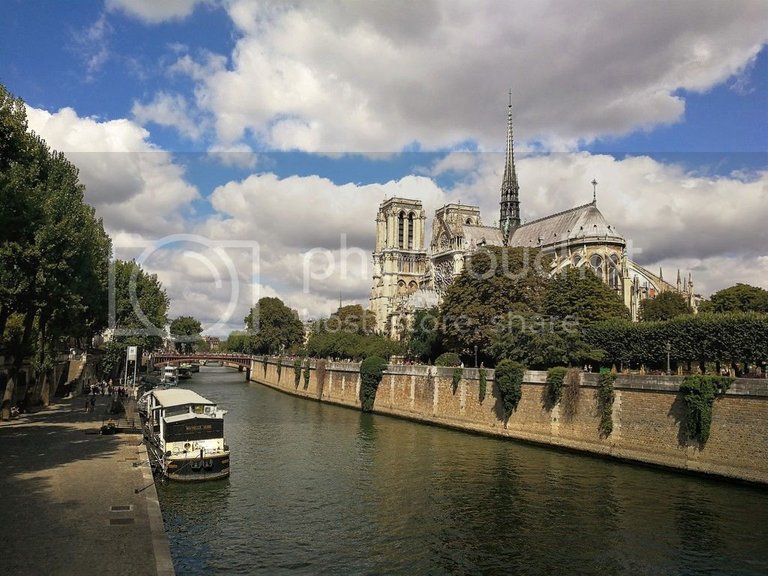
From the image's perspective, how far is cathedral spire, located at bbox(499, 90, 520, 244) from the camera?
11421 cm

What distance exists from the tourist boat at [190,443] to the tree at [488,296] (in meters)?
26.0

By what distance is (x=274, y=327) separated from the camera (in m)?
132

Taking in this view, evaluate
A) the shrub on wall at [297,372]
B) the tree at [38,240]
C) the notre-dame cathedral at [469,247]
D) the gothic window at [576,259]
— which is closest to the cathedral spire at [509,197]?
the notre-dame cathedral at [469,247]

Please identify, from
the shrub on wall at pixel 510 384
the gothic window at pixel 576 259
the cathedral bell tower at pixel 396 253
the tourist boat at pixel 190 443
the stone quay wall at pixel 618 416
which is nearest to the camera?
the tourist boat at pixel 190 443

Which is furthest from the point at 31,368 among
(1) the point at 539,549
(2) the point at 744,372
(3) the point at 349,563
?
(2) the point at 744,372

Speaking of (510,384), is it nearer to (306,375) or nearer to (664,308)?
(664,308)

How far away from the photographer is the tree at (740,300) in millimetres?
62094

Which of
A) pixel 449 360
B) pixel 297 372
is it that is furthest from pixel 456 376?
pixel 297 372

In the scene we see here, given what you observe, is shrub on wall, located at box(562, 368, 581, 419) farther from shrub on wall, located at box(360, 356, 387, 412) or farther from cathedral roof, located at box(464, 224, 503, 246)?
cathedral roof, located at box(464, 224, 503, 246)

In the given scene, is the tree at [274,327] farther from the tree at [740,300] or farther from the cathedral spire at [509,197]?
the tree at [740,300]

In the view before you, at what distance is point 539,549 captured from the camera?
20938 millimetres

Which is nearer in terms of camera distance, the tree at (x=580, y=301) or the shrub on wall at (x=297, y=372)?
the tree at (x=580, y=301)

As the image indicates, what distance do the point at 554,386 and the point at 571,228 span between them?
58190 mm

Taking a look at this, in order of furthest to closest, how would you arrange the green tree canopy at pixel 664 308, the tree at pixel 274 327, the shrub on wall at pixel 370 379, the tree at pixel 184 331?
the tree at pixel 184 331, the tree at pixel 274 327, the green tree canopy at pixel 664 308, the shrub on wall at pixel 370 379
